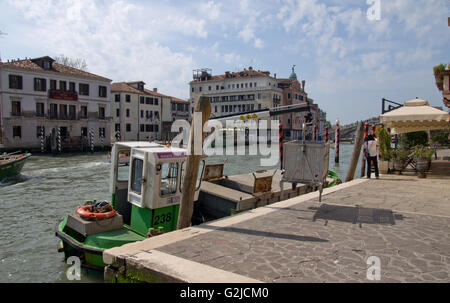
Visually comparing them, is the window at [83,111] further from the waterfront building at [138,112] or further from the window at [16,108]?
the waterfront building at [138,112]

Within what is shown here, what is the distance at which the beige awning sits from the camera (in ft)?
40.7

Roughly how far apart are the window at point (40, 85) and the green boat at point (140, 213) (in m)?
37.2

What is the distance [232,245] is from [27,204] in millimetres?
12874

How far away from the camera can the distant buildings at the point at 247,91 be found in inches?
2776

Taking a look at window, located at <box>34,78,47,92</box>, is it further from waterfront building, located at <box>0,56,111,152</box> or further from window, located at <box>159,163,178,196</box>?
window, located at <box>159,163,178,196</box>

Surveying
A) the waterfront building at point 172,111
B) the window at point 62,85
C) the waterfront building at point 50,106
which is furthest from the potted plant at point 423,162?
the waterfront building at point 172,111

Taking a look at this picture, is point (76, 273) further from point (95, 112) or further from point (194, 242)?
point (95, 112)

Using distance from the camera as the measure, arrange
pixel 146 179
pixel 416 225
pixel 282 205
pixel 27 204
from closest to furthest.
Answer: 1. pixel 416 225
2. pixel 146 179
3. pixel 282 205
4. pixel 27 204

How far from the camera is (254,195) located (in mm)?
8531

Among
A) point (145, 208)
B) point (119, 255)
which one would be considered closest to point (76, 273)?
point (145, 208)

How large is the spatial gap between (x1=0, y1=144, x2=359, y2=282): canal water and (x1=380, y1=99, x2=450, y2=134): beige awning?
641cm

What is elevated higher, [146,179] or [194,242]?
[146,179]

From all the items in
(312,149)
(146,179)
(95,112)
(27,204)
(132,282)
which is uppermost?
(95,112)

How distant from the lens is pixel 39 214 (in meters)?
13.0
